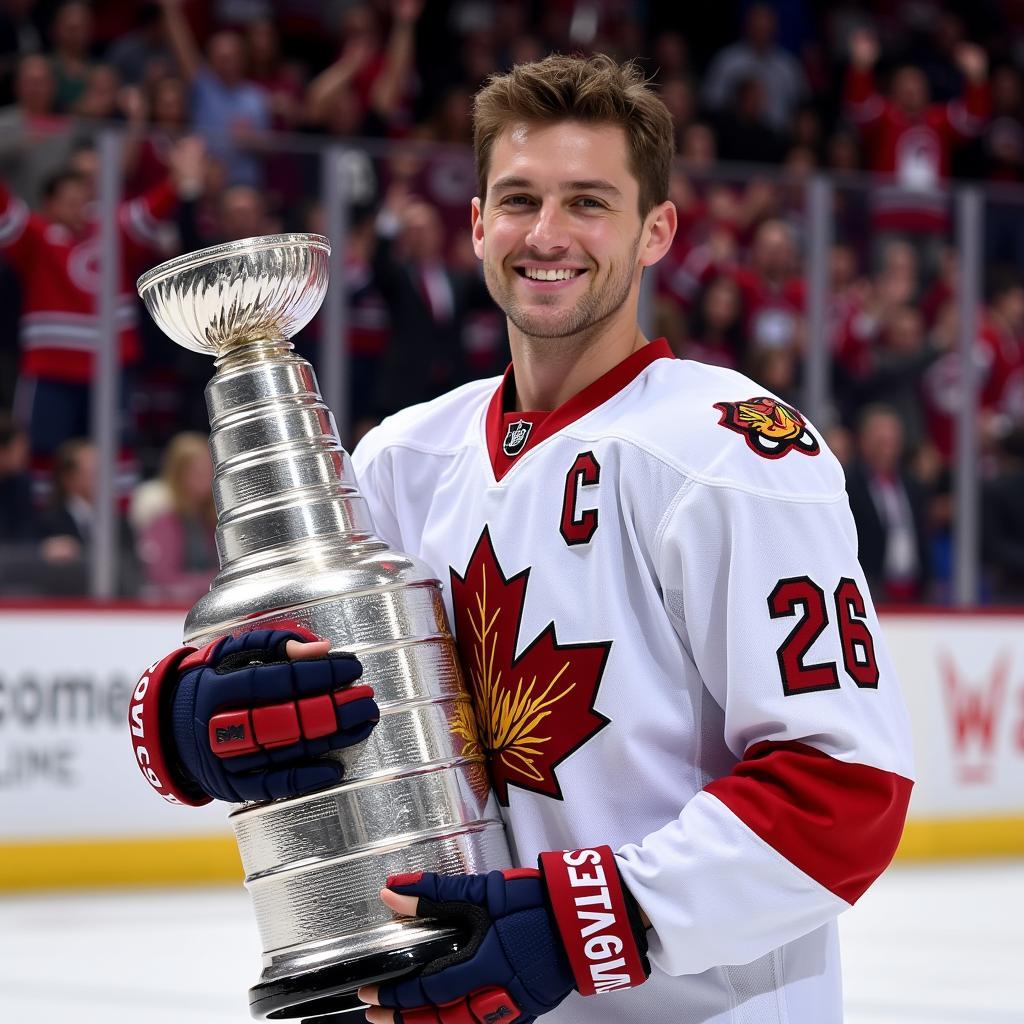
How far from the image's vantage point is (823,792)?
162 cm

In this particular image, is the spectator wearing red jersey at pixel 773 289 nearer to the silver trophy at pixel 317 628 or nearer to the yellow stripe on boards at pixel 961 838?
the yellow stripe on boards at pixel 961 838

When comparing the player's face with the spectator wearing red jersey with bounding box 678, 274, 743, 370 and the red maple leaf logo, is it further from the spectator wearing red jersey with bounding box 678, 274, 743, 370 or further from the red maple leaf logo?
the spectator wearing red jersey with bounding box 678, 274, 743, 370

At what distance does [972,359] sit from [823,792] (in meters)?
5.35

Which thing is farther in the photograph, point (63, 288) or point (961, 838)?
point (961, 838)

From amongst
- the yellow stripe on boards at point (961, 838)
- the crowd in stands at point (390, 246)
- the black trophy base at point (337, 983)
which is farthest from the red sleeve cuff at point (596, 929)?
the yellow stripe on boards at point (961, 838)

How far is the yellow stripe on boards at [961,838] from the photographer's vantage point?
6.62m

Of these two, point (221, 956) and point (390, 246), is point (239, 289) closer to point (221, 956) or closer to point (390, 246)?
point (221, 956)

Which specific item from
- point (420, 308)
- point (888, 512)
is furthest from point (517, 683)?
point (888, 512)

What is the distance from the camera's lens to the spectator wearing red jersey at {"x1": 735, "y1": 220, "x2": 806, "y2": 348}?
6.34 m

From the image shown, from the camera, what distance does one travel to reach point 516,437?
1918 mm

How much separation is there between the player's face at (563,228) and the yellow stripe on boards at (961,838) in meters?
5.07

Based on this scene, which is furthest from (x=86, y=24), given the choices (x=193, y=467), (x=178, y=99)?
(x=193, y=467)

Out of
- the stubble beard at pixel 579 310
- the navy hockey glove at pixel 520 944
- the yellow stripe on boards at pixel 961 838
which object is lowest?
the yellow stripe on boards at pixel 961 838

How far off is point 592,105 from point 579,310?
205 millimetres
